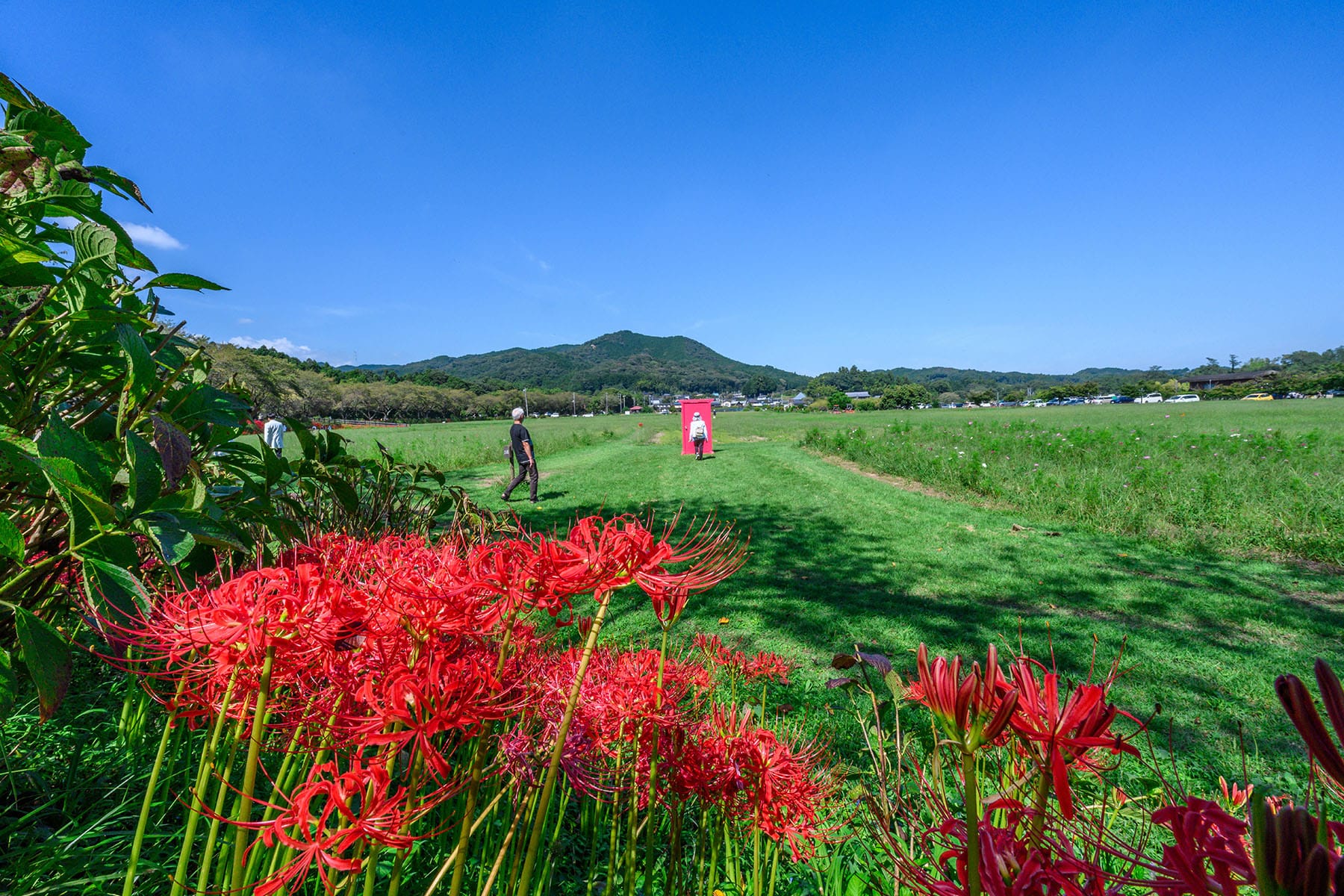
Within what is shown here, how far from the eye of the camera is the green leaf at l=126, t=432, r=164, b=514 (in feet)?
3.32

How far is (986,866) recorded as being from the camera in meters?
0.67

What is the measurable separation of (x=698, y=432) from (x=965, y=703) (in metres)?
20.6

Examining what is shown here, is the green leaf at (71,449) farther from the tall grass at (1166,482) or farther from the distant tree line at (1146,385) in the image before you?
the distant tree line at (1146,385)

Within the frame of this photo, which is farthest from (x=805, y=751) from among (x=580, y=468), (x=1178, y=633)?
(x=580, y=468)

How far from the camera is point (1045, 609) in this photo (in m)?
5.65

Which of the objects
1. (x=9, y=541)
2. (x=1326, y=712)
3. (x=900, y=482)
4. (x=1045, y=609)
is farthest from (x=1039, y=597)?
(x=900, y=482)

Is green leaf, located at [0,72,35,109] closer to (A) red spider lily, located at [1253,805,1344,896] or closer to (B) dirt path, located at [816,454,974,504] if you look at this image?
(A) red spider lily, located at [1253,805,1344,896]

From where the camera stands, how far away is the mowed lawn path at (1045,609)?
12.8 ft

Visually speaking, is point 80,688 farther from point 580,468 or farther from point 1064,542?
point 580,468

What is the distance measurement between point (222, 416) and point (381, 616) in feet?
3.56

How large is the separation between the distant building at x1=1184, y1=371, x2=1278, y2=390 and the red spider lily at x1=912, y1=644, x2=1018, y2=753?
143583mm

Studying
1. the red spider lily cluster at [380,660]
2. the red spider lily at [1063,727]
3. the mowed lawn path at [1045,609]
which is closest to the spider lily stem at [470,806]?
the red spider lily cluster at [380,660]

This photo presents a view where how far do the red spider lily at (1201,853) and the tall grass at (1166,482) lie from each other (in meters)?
9.45

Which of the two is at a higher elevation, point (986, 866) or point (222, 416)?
point (222, 416)
